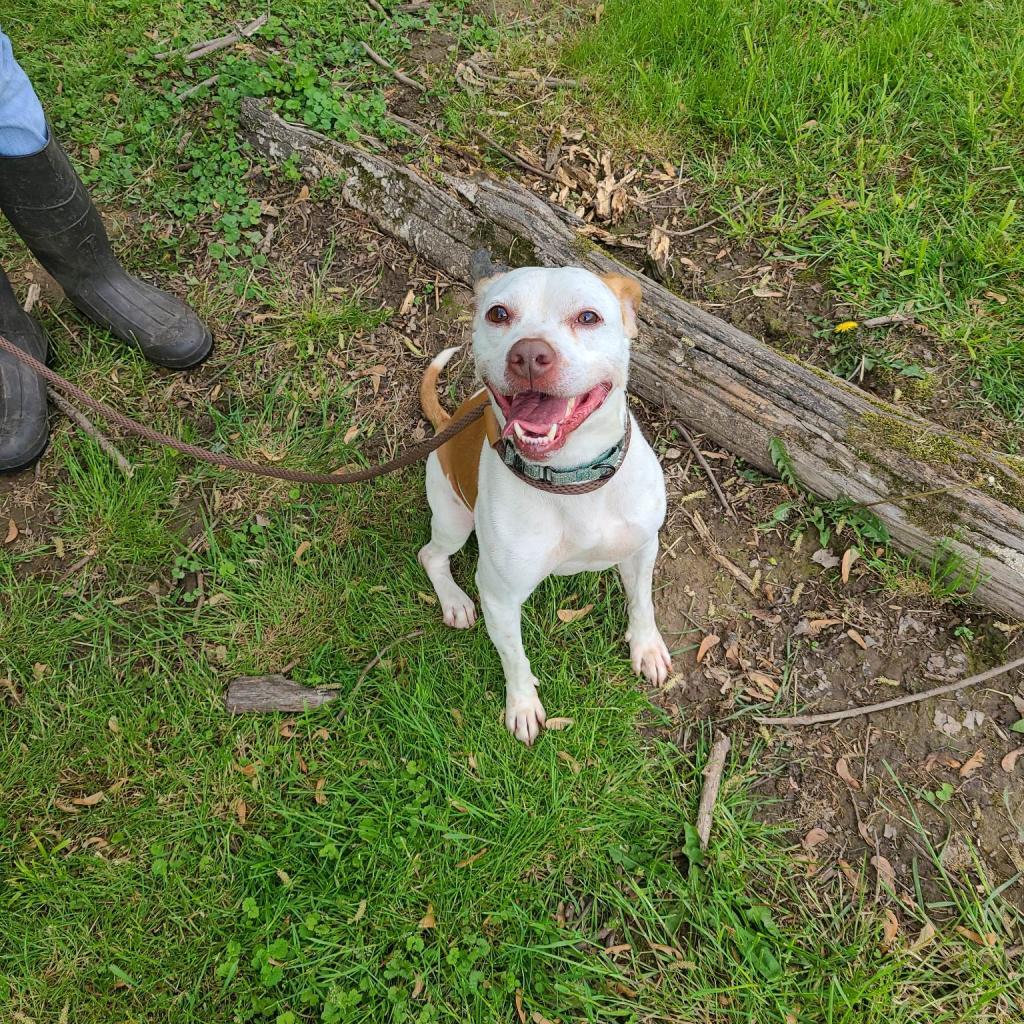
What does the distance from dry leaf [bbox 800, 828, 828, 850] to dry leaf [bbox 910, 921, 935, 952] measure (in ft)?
1.25

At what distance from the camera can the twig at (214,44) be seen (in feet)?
15.9

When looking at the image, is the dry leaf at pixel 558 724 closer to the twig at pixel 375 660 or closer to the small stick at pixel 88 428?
the twig at pixel 375 660

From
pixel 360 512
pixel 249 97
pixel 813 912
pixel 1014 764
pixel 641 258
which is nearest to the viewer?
pixel 813 912

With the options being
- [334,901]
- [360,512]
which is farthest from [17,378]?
[334,901]

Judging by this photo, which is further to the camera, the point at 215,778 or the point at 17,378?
the point at 17,378

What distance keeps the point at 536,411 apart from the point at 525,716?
1.34m

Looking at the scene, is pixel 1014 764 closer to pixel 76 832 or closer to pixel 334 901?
pixel 334 901

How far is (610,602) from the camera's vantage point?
3.25m

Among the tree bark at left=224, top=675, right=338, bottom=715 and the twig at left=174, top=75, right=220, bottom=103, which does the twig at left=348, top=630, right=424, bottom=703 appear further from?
the twig at left=174, top=75, right=220, bottom=103

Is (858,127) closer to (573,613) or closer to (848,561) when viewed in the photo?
(848,561)

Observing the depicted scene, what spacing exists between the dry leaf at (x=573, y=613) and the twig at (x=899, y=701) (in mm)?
795

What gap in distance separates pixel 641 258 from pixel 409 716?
2588mm

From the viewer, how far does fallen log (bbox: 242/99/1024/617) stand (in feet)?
9.70

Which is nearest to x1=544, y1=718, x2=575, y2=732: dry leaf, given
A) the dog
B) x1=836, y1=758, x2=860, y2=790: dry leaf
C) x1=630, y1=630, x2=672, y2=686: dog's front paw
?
the dog
